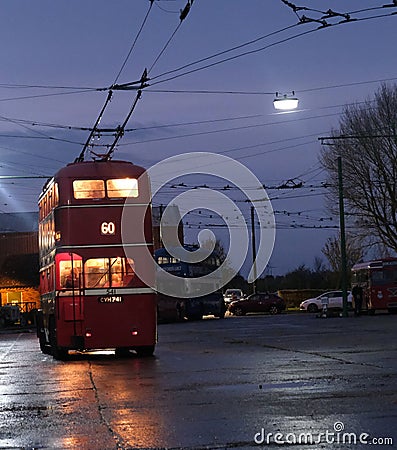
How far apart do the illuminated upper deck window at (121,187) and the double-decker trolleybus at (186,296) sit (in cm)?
3151

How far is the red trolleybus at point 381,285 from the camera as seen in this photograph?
51188 mm

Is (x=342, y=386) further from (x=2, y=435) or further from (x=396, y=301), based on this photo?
(x=396, y=301)

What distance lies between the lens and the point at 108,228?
2331 cm

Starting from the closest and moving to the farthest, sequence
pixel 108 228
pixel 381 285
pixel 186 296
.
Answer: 1. pixel 108 228
2. pixel 381 285
3. pixel 186 296

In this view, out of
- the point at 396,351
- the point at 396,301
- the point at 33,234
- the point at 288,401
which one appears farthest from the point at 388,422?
the point at 33,234

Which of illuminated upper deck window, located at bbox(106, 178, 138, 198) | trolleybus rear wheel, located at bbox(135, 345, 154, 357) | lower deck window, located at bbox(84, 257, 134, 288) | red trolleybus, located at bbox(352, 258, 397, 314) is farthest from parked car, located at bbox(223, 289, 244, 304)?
illuminated upper deck window, located at bbox(106, 178, 138, 198)

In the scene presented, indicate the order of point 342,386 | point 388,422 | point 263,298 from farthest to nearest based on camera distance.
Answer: point 263,298 → point 342,386 → point 388,422

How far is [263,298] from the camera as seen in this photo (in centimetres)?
6438

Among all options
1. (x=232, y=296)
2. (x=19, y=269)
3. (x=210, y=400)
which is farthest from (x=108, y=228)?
(x=232, y=296)

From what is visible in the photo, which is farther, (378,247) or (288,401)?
(378,247)

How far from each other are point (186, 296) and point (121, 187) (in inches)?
1337

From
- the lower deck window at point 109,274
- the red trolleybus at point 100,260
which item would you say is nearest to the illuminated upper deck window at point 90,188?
the red trolleybus at point 100,260

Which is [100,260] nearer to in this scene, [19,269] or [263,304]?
[263,304]

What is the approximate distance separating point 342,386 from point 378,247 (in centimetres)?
4454
